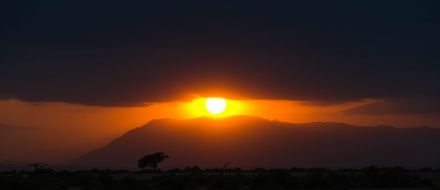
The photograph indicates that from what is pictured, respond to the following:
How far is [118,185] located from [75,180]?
6.17 meters

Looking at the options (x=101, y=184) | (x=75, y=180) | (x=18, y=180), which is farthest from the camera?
(x=75, y=180)

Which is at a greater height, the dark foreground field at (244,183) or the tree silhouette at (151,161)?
the tree silhouette at (151,161)

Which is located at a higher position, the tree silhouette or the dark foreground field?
the tree silhouette

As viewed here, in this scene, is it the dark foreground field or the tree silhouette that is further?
the tree silhouette

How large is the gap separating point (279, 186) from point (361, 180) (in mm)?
8539

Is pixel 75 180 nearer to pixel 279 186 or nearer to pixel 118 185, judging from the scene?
pixel 118 185

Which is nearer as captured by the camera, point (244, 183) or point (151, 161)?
point (244, 183)

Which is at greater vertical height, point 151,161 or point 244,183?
point 151,161

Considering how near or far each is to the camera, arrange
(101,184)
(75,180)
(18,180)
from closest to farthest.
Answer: (18,180) → (101,184) → (75,180)

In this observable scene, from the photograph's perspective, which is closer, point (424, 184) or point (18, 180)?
point (18, 180)

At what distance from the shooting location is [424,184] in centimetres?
5009

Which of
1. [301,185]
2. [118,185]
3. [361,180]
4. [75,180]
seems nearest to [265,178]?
[301,185]

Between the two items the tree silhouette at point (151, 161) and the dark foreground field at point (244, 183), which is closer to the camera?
the dark foreground field at point (244, 183)

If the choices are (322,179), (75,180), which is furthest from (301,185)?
(75,180)
